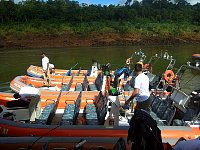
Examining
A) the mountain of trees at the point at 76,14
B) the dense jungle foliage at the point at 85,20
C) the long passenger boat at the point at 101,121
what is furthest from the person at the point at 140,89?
the mountain of trees at the point at 76,14

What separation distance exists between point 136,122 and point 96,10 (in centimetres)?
5828

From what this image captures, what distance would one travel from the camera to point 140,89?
6.56m

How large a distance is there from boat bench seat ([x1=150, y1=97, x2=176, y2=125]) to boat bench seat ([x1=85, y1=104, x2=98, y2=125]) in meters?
1.31

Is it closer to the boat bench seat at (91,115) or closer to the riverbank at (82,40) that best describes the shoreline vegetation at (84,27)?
the riverbank at (82,40)

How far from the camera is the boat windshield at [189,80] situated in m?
7.29

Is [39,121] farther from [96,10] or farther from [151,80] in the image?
[96,10]

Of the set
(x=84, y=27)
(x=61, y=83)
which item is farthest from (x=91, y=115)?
(x=84, y=27)

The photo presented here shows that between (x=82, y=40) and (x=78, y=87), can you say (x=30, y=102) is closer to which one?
(x=78, y=87)

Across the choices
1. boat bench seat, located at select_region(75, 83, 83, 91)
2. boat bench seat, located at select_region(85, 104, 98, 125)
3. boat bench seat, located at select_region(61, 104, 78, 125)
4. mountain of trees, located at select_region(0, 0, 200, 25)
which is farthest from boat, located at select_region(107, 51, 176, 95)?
mountain of trees, located at select_region(0, 0, 200, 25)

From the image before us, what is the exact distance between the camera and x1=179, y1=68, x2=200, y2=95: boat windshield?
287 inches

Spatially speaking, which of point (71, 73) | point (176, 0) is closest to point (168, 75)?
point (71, 73)

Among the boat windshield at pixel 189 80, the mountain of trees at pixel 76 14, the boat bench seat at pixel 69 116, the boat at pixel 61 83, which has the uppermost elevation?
the mountain of trees at pixel 76 14

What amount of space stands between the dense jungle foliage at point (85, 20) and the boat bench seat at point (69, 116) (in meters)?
39.5

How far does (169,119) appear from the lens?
679cm
